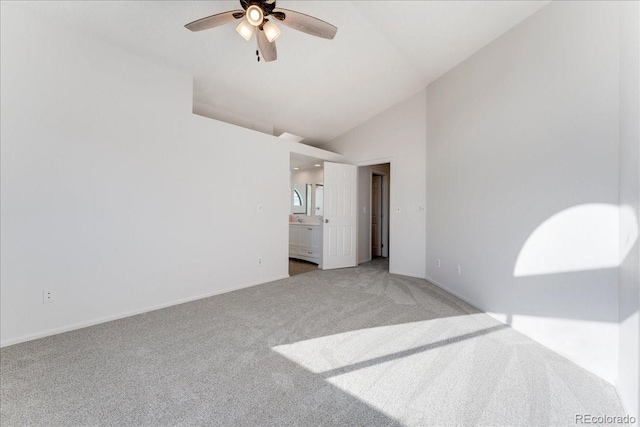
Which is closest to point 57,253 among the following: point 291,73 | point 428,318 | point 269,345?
point 269,345

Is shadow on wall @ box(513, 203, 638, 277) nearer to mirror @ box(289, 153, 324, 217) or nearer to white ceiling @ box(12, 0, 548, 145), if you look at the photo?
white ceiling @ box(12, 0, 548, 145)

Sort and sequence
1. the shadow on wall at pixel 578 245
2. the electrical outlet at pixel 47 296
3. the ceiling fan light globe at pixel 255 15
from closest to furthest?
the shadow on wall at pixel 578 245 < the ceiling fan light globe at pixel 255 15 < the electrical outlet at pixel 47 296

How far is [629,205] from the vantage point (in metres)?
1.59

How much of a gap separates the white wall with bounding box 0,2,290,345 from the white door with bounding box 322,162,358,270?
5.98ft

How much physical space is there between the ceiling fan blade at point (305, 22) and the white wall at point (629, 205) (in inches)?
73.1

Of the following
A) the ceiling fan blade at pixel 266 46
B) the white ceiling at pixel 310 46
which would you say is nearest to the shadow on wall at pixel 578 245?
the white ceiling at pixel 310 46

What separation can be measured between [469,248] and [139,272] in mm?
3838

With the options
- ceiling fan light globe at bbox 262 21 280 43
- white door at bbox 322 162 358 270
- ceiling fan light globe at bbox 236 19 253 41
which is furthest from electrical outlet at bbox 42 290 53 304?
white door at bbox 322 162 358 270

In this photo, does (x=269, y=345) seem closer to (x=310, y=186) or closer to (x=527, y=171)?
(x=527, y=171)

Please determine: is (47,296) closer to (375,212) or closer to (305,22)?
(305,22)

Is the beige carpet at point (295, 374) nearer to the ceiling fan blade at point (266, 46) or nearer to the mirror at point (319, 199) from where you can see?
the ceiling fan blade at point (266, 46)

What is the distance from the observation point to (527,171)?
8.02 feet

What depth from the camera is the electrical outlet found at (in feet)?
7.73

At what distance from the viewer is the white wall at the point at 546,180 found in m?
1.82
